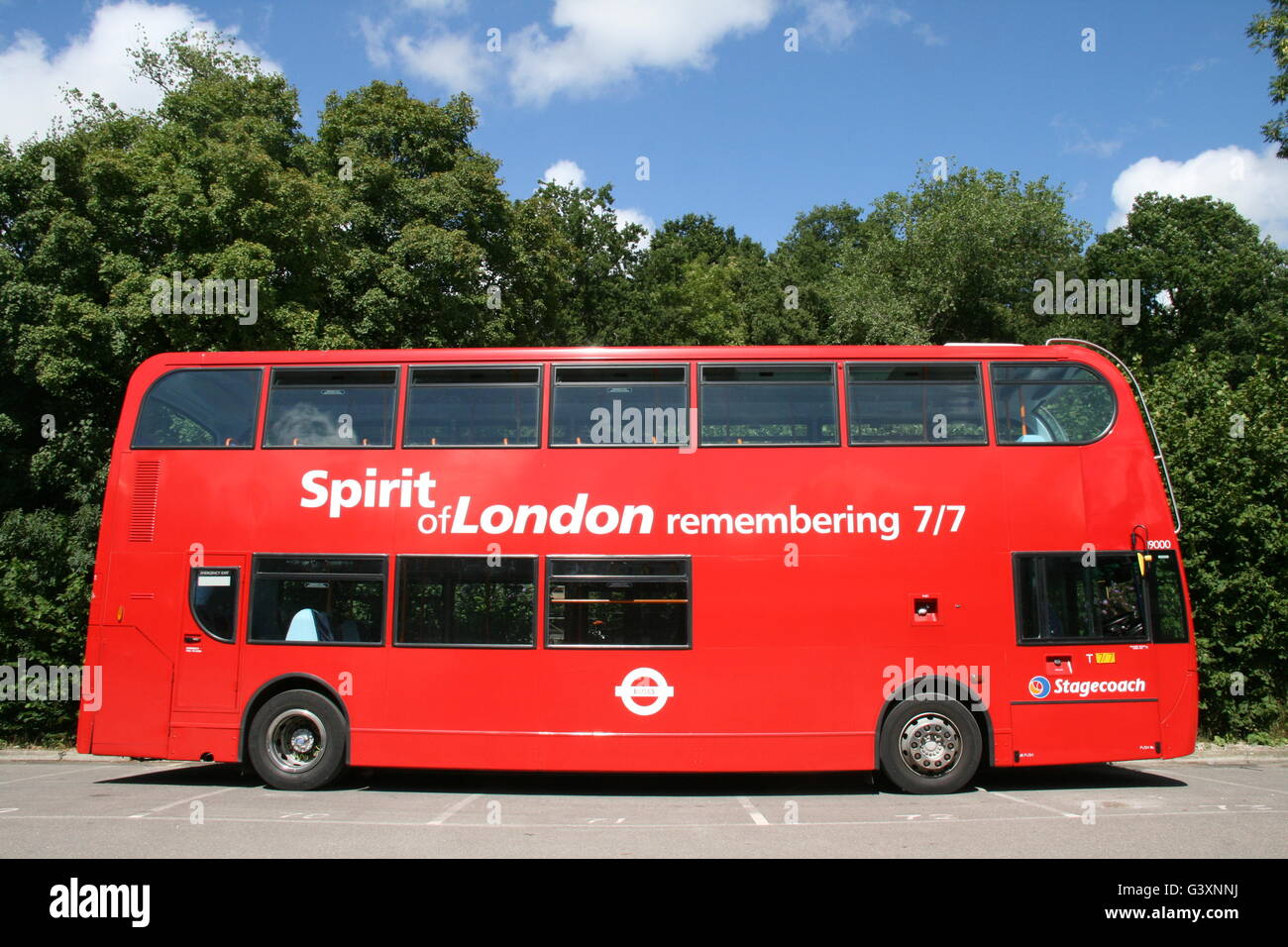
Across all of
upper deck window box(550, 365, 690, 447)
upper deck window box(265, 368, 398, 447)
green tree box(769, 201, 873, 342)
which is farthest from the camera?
green tree box(769, 201, 873, 342)

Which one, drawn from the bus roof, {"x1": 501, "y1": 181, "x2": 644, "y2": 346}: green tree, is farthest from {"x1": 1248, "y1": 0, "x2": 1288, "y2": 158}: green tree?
{"x1": 501, "y1": 181, "x2": 644, "y2": 346}: green tree

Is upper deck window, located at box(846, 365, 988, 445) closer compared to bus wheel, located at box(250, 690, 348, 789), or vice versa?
upper deck window, located at box(846, 365, 988, 445)

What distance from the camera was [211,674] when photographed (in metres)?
9.84

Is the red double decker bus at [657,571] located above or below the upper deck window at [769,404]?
below

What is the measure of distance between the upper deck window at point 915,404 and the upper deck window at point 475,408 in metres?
3.42

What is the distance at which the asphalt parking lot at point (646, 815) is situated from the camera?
23.6 feet

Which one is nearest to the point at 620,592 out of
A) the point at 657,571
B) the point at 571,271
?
the point at 657,571

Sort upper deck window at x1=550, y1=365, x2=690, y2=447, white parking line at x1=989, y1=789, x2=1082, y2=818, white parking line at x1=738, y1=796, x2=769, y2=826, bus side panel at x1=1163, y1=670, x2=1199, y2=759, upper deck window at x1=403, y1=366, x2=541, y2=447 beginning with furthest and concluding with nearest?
upper deck window at x1=403, y1=366, x2=541, y2=447, upper deck window at x1=550, y1=365, x2=690, y2=447, bus side panel at x1=1163, y1=670, x2=1199, y2=759, white parking line at x1=989, y1=789, x2=1082, y2=818, white parking line at x1=738, y1=796, x2=769, y2=826

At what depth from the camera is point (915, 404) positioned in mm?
9641

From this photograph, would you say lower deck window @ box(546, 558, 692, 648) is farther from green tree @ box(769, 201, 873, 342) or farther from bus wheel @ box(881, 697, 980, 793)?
Answer: green tree @ box(769, 201, 873, 342)

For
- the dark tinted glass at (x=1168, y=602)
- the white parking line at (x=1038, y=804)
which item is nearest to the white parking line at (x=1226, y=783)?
the dark tinted glass at (x=1168, y=602)

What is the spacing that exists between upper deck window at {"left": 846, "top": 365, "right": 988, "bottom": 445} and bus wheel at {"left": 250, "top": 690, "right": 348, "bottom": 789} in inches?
249

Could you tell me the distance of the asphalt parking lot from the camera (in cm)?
720

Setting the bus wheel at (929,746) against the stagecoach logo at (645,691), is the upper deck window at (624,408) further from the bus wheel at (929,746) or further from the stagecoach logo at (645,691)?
the bus wheel at (929,746)
